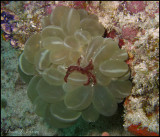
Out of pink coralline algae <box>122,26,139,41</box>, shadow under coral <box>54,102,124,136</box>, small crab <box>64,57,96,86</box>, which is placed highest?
pink coralline algae <box>122,26,139,41</box>

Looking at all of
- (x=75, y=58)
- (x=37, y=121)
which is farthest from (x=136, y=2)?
(x=37, y=121)

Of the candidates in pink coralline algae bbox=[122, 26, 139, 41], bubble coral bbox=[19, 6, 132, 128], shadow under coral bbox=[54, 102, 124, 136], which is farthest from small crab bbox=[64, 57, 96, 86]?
shadow under coral bbox=[54, 102, 124, 136]

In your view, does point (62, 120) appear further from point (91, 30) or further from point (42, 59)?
point (91, 30)

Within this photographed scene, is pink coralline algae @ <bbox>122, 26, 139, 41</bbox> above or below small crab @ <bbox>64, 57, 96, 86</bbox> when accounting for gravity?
above

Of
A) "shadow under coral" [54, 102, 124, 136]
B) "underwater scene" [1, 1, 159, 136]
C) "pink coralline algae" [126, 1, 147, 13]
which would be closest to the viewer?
"underwater scene" [1, 1, 159, 136]

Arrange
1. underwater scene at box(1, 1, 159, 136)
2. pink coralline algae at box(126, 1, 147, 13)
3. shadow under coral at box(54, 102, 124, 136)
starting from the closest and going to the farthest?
underwater scene at box(1, 1, 159, 136) < pink coralline algae at box(126, 1, 147, 13) < shadow under coral at box(54, 102, 124, 136)

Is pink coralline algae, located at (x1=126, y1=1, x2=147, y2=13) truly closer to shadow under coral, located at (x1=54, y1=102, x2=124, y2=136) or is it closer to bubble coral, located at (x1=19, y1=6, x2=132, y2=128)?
bubble coral, located at (x1=19, y1=6, x2=132, y2=128)
